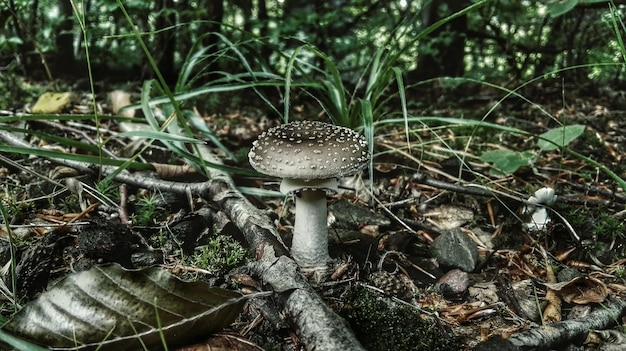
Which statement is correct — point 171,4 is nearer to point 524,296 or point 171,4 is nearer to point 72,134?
point 72,134

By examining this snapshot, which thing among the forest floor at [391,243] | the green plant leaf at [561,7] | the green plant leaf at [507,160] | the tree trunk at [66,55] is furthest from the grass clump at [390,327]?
the tree trunk at [66,55]

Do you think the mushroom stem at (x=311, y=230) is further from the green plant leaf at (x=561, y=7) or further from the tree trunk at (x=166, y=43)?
the tree trunk at (x=166, y=43)

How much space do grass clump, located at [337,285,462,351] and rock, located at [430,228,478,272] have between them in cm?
51

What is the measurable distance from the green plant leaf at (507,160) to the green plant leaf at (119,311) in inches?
69.6

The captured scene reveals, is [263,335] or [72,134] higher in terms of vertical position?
[72,134]

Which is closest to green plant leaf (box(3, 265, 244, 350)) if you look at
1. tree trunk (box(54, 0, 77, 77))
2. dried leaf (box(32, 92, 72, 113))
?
dried leaf (box(32, 92, 72, 113))

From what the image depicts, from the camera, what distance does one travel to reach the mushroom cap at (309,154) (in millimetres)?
1812

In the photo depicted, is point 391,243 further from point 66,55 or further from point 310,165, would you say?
point 66,55

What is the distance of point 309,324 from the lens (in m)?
1.46

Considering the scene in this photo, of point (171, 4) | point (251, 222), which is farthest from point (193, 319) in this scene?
point (171, 4)

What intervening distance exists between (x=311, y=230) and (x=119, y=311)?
0.91 metres

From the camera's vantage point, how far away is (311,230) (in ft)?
6.83

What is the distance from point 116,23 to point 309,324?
14.6ft

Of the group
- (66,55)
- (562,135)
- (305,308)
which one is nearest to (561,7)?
(562,135)
